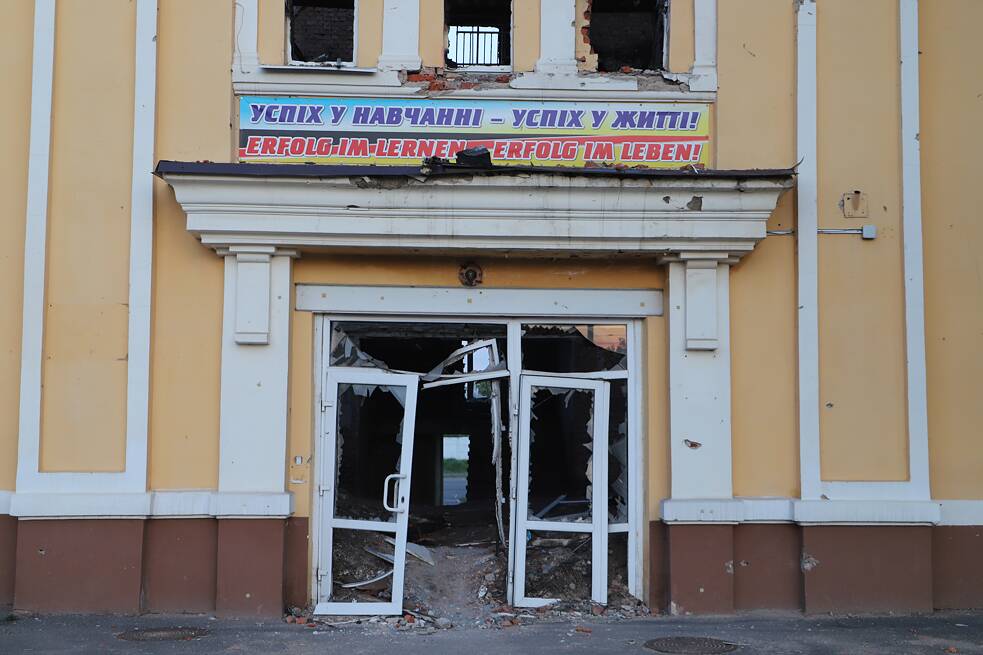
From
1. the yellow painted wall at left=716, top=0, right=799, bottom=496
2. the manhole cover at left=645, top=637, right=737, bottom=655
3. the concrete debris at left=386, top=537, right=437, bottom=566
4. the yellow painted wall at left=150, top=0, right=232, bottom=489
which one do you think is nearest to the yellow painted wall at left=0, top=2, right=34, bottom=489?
the yellow painted wall at left=150, top=0, right=232, bottom=489

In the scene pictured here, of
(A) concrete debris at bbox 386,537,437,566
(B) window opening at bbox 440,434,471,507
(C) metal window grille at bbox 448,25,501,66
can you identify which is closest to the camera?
(A) concrete debris at bbox 386,537,437,566

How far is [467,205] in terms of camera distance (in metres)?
7.31

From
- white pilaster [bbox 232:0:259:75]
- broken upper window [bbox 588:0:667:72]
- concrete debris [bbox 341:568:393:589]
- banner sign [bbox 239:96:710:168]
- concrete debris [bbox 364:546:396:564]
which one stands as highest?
broken upper window [bbox 588:0:667:72]

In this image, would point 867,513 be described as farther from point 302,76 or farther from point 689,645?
point 302,76

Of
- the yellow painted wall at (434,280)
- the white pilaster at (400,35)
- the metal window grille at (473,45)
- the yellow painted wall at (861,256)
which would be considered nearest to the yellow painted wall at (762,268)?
the yellow painted wall at (861,256)

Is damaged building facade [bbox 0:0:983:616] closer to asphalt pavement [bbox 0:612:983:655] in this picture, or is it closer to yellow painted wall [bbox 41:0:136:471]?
yellow painted wall [bbox 41:0:136:471]

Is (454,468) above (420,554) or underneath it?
underneath

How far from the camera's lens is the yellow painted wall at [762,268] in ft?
24.9

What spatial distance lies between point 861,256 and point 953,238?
2.60 feet

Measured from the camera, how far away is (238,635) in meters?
6.85

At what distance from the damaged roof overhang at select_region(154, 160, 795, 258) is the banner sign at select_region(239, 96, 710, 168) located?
0.37m

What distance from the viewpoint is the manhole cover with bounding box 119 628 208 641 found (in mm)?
6695

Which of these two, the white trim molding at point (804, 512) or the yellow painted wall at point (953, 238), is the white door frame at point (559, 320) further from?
the yellow painted wall at point (953, 238)

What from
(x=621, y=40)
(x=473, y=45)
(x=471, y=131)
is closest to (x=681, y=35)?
(x=471, y=131)
